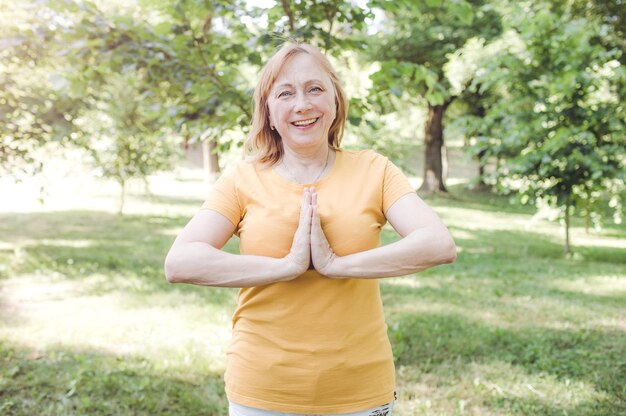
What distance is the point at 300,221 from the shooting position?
181 cm

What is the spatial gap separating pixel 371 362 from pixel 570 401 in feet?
9.06

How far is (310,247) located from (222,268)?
11.6 inches

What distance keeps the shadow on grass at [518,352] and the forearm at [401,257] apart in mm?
2538

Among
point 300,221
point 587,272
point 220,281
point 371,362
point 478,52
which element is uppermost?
point 478,52

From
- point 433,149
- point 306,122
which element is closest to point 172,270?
point 306,122

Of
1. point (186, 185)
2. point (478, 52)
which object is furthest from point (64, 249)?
point (186, 185)

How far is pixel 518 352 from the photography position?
195 inches

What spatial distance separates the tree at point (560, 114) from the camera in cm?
825

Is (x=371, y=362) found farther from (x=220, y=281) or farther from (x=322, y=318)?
(x=220, y=281)

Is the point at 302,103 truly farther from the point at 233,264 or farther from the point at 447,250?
the point at 447,250

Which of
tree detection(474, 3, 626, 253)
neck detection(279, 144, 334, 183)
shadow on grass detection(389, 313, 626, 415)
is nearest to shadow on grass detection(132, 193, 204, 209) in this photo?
tree detection(474, 3, 626, 253)

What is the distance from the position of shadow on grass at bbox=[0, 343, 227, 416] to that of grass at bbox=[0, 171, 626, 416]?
13mm

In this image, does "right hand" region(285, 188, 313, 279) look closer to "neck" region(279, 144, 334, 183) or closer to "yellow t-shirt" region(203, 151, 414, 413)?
"yellow t-shirt" region(203, 151, 414, 413)

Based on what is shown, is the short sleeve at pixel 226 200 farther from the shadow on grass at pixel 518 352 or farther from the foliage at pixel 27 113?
the foliage at pixel 27 113
